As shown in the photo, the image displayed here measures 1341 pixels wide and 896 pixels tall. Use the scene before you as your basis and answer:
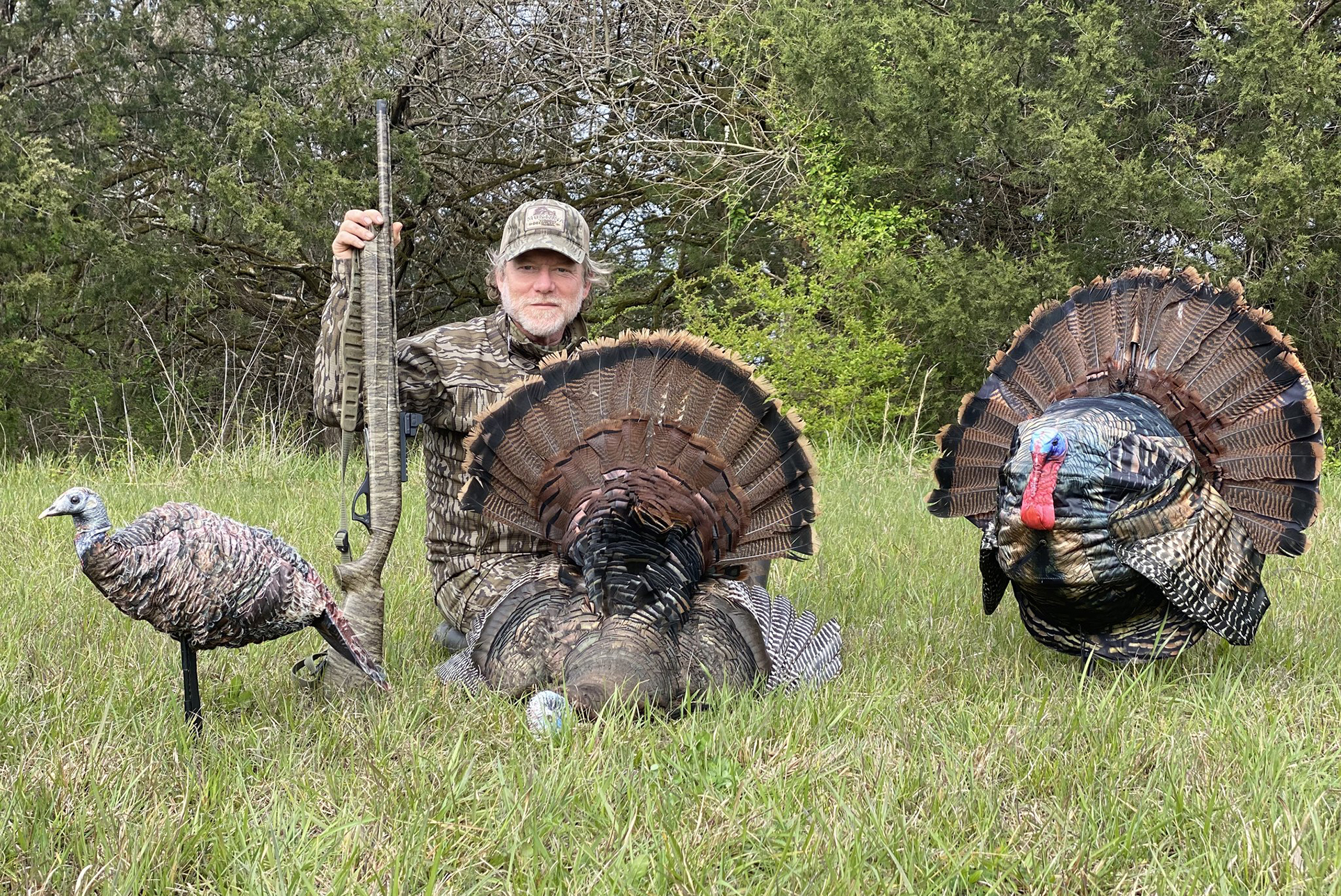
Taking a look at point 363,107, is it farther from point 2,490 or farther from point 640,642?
point 640,642

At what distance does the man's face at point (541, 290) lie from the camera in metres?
4.08

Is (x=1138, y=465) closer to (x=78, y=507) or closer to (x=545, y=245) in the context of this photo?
(x=545, y=245)

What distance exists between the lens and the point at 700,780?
2518 millimetres

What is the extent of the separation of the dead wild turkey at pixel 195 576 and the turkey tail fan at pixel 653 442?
0.78 metres

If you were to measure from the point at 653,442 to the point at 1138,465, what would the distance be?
1.39 metres

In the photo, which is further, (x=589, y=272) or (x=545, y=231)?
(x=589, y=272)

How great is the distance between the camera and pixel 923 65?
9.21 m

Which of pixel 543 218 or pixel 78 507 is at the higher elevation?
pixel 543 218

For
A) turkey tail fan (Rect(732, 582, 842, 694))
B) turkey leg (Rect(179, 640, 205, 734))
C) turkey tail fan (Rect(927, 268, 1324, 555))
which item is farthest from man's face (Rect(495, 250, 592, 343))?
turkey leg (Rect(179, 640, 205, 734))

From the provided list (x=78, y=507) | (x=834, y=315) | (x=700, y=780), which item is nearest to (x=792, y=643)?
(x=700, y=780)

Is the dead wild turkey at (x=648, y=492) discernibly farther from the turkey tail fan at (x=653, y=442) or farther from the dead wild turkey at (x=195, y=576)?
the dead wild turkey at (x=195, y=576)

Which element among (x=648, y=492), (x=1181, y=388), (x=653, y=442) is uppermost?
(x=1181, y=388)

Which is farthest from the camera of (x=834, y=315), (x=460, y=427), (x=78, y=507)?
(x=834, y=315)

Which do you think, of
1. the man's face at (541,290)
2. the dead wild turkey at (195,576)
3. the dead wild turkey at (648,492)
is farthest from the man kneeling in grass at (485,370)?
the dead wild turkey at (195,576)
